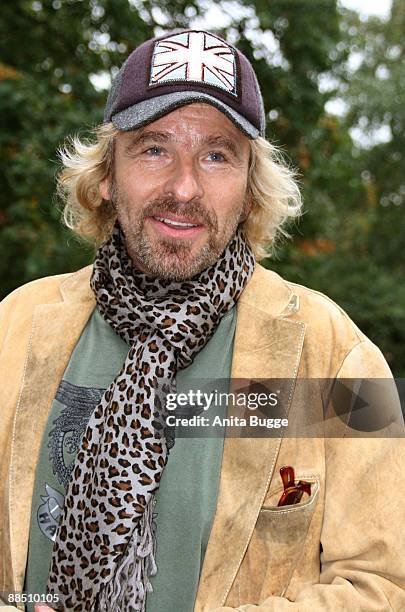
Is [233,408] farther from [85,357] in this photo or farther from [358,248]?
[358,248]

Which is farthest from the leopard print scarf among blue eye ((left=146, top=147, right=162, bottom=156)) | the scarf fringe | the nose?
blue eye ((left=146, top=147, right=162, bottom=156))

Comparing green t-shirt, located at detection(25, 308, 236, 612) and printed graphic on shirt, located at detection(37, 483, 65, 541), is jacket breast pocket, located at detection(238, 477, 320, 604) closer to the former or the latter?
green t-shirt, located at detection(25, 308, 236, 612)

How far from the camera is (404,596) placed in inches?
71.3

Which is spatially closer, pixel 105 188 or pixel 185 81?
pixel 185 81

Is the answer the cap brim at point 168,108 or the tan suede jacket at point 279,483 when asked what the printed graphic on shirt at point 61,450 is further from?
the cap brim at point 168,108

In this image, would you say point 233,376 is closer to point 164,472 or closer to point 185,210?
point 164,472

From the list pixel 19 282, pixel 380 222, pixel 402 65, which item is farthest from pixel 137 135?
pixel 402 65

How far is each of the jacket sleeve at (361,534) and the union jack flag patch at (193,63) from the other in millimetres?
1007

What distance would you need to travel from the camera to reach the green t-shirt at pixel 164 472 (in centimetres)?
192

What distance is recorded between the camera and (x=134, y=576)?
1916 millimetres

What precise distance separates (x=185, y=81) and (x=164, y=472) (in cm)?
103

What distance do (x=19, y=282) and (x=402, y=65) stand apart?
8582mm

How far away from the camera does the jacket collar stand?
1.90m

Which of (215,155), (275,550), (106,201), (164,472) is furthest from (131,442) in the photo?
(106,201)
